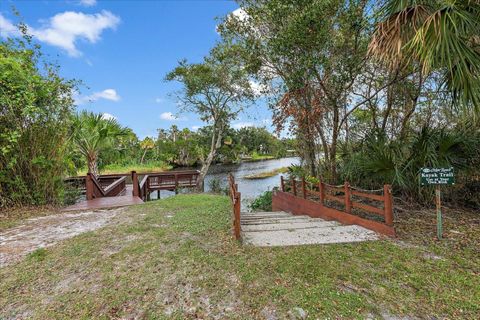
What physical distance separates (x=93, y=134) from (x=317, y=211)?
9.12 metres

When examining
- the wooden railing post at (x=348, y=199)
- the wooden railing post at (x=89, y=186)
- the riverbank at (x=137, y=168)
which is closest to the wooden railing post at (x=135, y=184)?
the wooden railing post at (x=89, y=186)

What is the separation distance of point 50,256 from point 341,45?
256 inches

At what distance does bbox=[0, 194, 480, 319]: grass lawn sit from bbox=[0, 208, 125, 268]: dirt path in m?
0.35

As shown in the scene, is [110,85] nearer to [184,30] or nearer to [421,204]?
[184,30]

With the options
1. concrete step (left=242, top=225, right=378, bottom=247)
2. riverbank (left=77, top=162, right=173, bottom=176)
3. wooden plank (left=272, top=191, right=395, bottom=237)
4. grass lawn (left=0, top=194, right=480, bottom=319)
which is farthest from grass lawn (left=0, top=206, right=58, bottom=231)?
riverbank (left=77, top=162, right=173, bottom=176)

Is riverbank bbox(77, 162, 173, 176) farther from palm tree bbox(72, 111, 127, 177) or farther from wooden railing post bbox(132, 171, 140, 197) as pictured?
wooden railing post bbox(132, 171, 140, 197)

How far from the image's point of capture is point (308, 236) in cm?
364

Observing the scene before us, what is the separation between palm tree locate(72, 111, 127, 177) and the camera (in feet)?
31.4

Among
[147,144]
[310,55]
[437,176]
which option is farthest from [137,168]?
[437,176]

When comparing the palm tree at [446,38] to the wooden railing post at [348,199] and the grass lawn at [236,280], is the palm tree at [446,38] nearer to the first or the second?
the wooden railing post at [348,199]

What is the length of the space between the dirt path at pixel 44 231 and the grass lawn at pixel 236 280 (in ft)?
1.16

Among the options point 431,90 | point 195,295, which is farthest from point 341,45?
point 195,295

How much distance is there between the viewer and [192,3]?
7.75 meters

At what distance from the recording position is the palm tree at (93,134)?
31.4 ft
